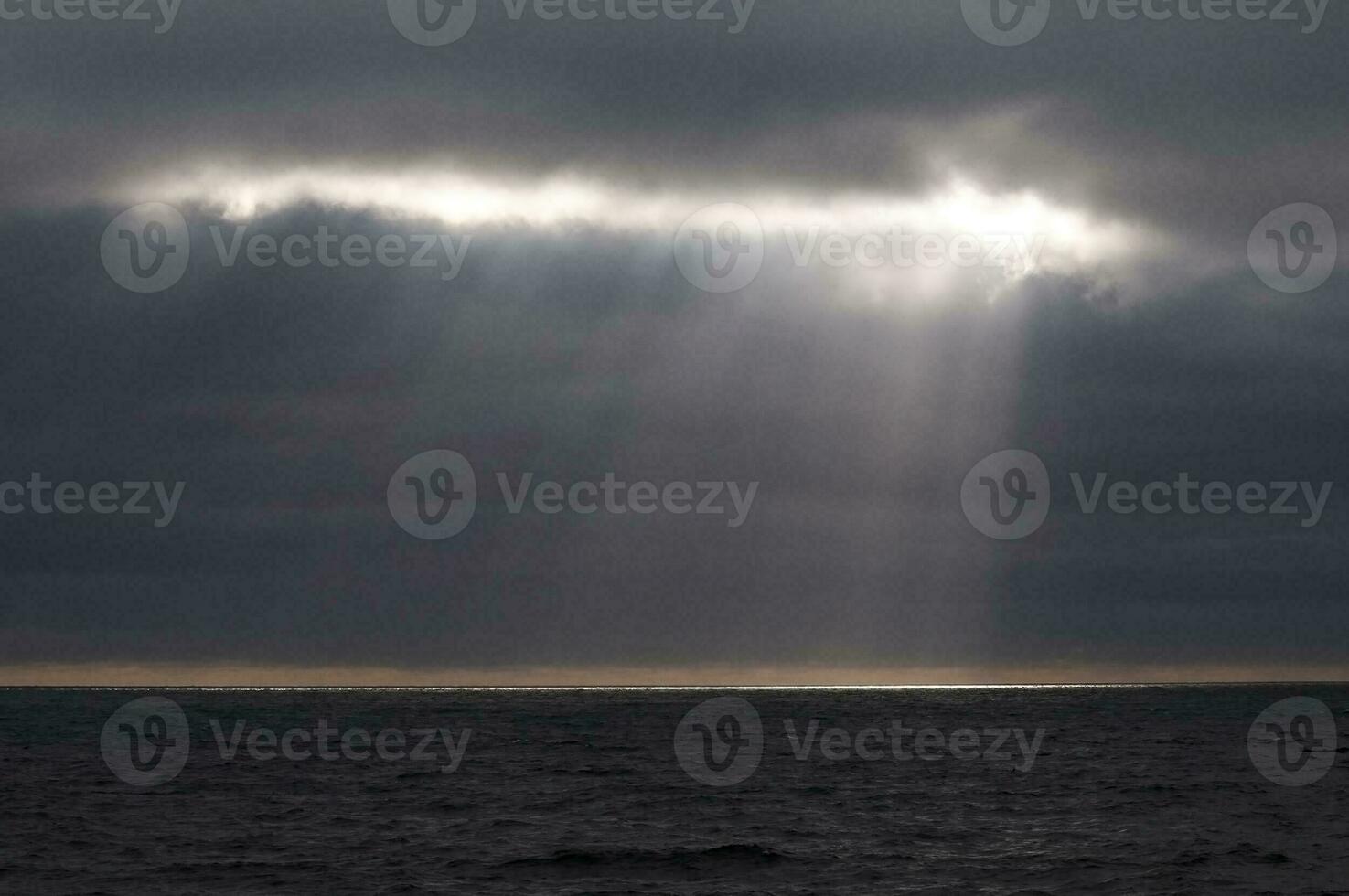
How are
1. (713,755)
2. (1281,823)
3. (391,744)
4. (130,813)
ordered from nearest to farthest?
(1281,823), (130,813), (713,755), (391,744)

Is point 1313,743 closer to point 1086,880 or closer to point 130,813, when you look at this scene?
point 1086,880

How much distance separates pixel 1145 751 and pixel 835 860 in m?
51.2

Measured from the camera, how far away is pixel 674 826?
43.7m

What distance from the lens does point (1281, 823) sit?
42.0 metres

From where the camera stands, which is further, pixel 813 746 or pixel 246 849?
pixel 813 746

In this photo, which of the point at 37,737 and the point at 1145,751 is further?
the point at 37,737

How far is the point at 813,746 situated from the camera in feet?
307

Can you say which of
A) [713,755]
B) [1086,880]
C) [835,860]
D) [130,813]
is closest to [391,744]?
[713,755]

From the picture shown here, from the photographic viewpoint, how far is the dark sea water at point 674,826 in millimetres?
32656

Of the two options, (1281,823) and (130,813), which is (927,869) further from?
(130,813)

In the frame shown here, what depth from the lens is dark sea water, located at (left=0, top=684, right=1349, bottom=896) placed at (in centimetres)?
3266

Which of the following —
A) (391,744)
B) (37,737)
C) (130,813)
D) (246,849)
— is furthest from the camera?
(37,737)

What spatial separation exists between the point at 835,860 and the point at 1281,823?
16619mm

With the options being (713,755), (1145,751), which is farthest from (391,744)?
(1145,751)
